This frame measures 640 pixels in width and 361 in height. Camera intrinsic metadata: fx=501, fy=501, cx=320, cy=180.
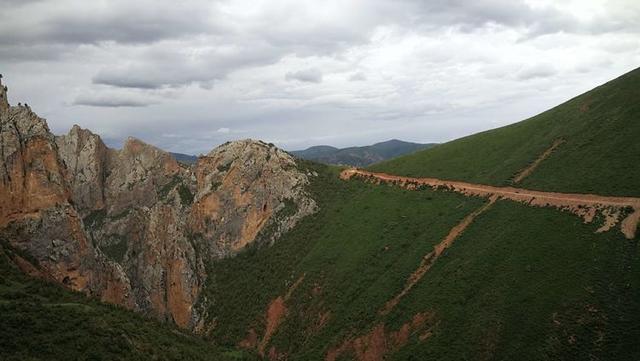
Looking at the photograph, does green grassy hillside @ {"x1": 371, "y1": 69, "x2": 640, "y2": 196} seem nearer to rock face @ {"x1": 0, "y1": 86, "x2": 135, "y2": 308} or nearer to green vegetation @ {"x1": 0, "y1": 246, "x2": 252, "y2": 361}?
green vegetation @ {"x1": 0, "y1": 246, "x2": 252, "y2": 361}

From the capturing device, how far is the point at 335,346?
72188mm

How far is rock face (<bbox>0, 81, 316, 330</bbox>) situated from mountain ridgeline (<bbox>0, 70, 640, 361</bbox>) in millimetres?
407

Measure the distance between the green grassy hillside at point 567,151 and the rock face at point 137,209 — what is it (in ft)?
108

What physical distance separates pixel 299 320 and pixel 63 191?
43998 mm

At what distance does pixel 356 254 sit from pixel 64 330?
57.0m

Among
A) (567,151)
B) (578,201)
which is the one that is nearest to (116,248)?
(567,151)

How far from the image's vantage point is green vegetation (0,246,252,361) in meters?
37.1

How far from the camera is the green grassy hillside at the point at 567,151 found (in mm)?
70188

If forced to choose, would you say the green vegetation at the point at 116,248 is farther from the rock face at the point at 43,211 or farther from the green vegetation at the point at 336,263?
the rock face at the point at 43,211

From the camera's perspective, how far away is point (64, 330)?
4041 cm

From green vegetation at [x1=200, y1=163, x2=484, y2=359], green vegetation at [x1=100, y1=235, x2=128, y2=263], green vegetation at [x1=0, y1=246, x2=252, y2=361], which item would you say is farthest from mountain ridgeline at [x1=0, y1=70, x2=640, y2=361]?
green vegetation at [x1=100, y1=235, x2=128, y2=263]

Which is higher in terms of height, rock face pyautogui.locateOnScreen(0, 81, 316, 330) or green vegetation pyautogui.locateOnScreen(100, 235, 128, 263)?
rock face pyautogui.locateOnScreen(0, 81, 316, 330)

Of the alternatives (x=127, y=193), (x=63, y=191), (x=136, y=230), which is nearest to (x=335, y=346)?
(x=63, y=191)

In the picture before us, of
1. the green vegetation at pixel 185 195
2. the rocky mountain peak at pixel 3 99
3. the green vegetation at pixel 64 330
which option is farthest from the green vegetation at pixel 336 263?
the rocky mountain peak at pixel 3 99
